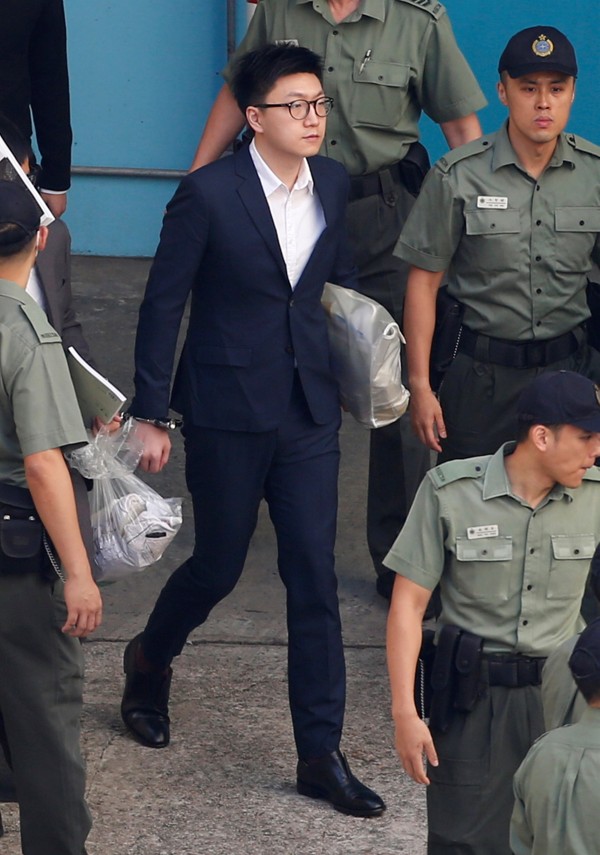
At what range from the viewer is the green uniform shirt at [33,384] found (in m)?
3.51

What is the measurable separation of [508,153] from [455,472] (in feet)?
4.32

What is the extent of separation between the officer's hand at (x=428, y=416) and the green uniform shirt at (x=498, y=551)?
1109 millimetres

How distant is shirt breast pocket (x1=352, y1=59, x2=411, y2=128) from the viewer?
196 inches

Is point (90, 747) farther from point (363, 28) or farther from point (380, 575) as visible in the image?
point (363, 28)

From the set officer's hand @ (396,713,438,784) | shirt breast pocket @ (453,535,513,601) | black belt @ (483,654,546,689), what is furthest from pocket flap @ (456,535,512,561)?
officer's hand @ (396,713,438,784)

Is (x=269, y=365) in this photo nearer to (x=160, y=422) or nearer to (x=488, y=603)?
(x=160, y=422)

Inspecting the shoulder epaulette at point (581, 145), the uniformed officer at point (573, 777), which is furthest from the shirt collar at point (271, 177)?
the uniformed officer at point (573, 777)

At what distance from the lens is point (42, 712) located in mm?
3719

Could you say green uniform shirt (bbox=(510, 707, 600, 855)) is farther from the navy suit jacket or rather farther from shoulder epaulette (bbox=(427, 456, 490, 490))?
the navy suit jacket

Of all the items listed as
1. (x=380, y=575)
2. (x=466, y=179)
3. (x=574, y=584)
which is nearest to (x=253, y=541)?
(x=380, y=575)

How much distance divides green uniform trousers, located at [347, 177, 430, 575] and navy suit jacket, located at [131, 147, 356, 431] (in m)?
0.74

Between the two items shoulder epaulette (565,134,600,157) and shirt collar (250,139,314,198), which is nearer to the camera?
shirt collar (250,139,314,198)

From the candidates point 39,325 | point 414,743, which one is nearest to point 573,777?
point 414,743

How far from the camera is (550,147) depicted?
4559 mm
